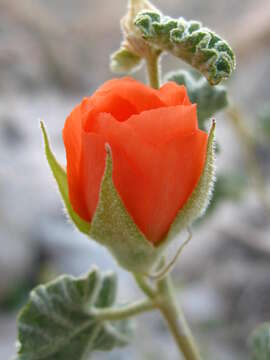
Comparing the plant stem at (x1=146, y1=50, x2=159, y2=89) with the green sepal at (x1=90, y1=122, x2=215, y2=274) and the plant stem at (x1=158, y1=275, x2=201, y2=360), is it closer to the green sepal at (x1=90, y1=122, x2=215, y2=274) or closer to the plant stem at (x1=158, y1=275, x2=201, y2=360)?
the green sepal at (x1=90, y1=122, x2=215, y2=274)

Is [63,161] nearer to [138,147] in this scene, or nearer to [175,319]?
[175,319]

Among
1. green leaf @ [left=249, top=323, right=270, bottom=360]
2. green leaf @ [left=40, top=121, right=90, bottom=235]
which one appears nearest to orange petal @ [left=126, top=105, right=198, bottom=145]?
green leaf @ [left=40, top=121, right=90, bottom=235]

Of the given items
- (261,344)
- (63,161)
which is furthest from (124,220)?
(63,161)

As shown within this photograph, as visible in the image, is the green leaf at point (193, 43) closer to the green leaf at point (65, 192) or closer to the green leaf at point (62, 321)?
the green leaf at point (65, 192)

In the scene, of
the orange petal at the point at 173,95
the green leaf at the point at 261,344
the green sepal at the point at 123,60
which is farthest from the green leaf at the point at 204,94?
the green leaf at the point at 261,344

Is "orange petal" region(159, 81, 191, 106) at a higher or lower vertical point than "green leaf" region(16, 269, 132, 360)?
higher

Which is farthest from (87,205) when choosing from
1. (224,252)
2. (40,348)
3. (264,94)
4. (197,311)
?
(264,94)
